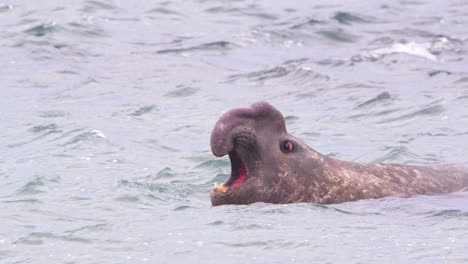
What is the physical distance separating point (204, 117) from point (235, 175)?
6.44 m

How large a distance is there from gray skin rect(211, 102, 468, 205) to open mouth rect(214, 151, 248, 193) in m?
0.01

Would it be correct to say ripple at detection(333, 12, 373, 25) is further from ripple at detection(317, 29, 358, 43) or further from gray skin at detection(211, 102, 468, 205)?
gray skin at detection(211, 102, 468, 205)

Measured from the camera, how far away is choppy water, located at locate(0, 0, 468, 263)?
959 centimetres

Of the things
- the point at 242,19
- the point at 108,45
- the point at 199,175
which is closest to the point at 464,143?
the point at 199,175

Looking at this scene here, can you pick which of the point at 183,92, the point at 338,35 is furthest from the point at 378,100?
the point at 338,35

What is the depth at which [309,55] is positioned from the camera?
21.5 metres

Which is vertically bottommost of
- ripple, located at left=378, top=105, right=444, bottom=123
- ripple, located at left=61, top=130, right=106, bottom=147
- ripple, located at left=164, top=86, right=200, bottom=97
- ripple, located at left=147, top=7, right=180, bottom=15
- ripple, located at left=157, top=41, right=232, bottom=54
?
ripple, located at left=147, top=7, right=180, bottom=15

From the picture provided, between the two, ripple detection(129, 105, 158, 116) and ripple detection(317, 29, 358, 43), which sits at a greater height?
ripple detection(129, 105, 158, 116)

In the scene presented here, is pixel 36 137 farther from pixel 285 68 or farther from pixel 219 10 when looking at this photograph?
pixel 219 10

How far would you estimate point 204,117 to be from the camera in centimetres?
1692

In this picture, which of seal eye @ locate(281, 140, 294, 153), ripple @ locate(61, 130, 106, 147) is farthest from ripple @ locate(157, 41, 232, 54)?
seal eye @ locate(281, 140, 294, 153)

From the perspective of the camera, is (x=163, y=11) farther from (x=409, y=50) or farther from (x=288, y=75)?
(x=288, y=75)

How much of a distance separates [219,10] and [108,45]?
514cm

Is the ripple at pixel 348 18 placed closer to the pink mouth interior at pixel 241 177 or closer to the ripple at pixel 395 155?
the ripple at pixel 395 155
